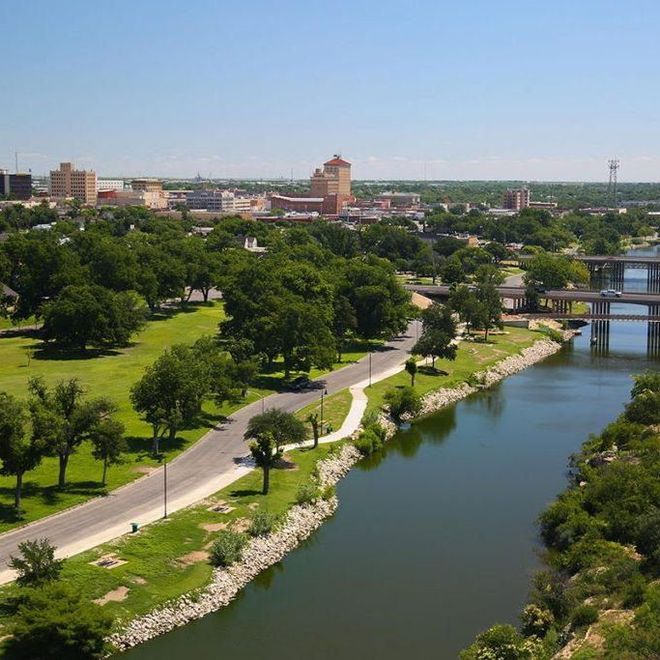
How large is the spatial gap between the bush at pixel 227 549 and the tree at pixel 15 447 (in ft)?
23.1

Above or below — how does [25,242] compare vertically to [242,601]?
above

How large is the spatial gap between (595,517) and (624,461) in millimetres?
6204

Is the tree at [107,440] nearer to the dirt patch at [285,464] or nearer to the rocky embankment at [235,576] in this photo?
the rocky embankment at [235,576]

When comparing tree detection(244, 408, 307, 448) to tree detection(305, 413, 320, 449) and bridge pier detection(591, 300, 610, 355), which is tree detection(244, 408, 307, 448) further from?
bridge pier detection(591, 300, 610, 355)

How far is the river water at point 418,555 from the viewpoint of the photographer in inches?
1172

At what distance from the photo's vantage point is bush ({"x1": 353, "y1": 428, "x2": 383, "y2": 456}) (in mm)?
49250

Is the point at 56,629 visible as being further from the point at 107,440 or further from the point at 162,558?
the point at 107,440

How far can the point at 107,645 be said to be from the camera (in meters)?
27.8

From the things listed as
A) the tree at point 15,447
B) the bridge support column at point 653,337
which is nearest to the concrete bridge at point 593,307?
the bridge support column at point 653,337

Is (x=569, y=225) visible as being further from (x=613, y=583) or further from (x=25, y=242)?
(x=613, y=583)

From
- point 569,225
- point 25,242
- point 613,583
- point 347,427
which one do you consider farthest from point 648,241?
point 613,583

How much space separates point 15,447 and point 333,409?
73.2 feet

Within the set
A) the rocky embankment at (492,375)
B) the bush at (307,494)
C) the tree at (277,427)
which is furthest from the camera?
the rocky embankment at (492,375)

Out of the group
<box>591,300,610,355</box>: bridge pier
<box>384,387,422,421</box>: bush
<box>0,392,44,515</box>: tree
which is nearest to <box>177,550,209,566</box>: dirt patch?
<box>0,392,44,515</box>: tree
